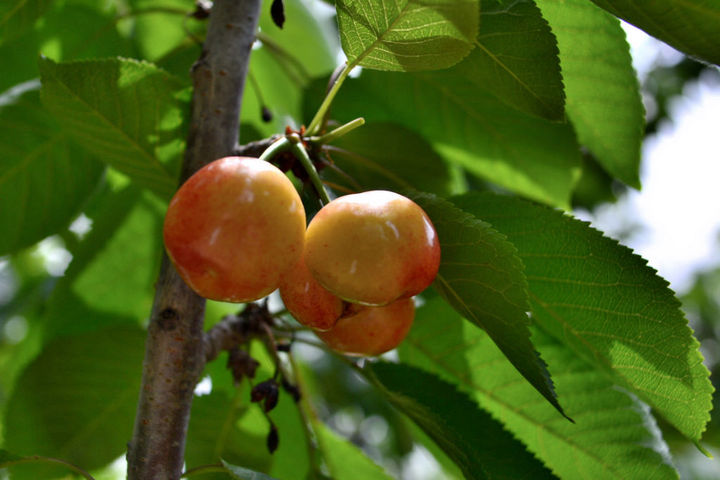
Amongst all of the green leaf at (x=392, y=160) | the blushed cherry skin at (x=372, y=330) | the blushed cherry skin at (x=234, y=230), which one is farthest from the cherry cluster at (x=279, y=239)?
the green leaf at (x=392, y=160)

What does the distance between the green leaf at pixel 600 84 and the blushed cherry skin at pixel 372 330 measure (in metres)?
0.48

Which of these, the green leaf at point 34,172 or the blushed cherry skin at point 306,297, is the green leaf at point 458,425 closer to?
the blushed cherry skin at point 306,297

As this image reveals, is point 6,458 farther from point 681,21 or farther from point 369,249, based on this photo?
point 681,21

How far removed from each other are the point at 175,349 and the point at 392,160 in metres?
0.69

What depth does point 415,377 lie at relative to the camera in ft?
3.92

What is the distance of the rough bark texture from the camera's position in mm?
889

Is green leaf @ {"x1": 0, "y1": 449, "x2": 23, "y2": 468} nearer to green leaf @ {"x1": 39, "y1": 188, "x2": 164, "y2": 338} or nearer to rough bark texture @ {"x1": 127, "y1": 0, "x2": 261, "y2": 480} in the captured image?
rough bark texture @ {"x1": 127, "y1": 0, "x2": 261, "y2": 480}

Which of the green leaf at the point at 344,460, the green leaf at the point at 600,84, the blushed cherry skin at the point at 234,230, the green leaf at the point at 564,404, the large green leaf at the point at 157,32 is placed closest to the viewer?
the blushed cherry skin at the point at 234,230

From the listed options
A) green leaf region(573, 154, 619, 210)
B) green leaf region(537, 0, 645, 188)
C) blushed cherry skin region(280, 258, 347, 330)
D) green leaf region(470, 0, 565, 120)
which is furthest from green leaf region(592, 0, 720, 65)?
green leaf region(573, 154, 619, 210)

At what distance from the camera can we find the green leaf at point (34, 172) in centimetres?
134

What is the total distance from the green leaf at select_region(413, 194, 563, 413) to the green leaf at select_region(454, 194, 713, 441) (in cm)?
20

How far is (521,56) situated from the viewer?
834mm

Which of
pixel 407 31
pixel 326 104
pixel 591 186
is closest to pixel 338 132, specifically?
pixel 326 104

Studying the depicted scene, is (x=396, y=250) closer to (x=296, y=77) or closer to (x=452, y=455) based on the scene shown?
(x=452, y=455)
